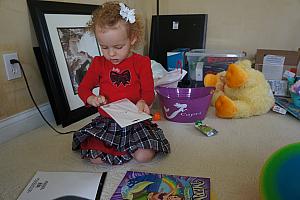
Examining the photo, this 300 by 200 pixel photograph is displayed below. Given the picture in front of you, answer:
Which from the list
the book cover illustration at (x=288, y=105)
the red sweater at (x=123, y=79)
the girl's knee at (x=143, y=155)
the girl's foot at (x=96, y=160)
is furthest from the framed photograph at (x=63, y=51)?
the book cover illustration at (x=288, y=105)

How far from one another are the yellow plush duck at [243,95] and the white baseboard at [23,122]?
0.89m

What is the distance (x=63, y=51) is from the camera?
4.45 ft

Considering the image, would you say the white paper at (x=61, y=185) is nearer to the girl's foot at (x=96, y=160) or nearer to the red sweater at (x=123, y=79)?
the girl's foot at (x=96, y=160)

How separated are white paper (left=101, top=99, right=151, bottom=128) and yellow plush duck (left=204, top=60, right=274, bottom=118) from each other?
23.4 inches

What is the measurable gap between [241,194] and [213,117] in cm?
67

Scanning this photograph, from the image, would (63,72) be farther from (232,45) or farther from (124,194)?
(232,45)

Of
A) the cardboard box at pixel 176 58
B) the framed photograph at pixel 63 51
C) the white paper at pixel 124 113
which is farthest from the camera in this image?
the cardboard box at pixel 176 58

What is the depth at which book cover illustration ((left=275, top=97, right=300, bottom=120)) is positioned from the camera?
143 cm

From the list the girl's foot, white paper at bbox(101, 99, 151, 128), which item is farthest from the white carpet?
white paper at bbox(101, 99, 151, 128)

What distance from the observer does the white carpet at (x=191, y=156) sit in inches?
34.9

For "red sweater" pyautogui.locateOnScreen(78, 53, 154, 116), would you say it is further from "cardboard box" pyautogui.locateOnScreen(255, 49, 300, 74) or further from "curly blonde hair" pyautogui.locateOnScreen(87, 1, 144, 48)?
"cardboard box" pyautogui.locateOnScreen(255, 49, 300, 74)

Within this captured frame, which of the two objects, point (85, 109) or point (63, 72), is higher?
point (63, 72)

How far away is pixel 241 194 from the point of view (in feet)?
2.72

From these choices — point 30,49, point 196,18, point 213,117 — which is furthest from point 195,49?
point 30,49
